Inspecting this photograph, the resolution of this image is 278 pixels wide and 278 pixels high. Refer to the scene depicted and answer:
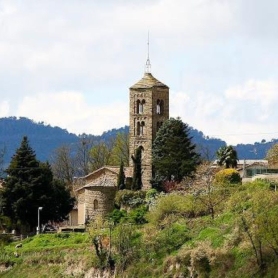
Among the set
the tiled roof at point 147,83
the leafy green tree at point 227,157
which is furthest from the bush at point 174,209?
the tiled roof at point 147,83

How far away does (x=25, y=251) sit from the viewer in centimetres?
6028

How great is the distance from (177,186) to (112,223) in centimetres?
1096

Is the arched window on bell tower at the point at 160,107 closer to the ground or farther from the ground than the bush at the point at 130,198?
farther from the ground

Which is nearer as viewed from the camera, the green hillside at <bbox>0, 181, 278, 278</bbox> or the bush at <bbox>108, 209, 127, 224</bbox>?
the green hillside at <bbox>0, 181, 278, 278</bbox>

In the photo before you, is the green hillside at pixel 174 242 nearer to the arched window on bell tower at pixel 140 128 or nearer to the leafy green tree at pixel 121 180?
the leafy green tree at pixel 121 180

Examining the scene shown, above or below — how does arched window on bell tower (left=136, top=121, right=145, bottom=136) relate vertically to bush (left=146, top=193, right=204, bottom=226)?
above

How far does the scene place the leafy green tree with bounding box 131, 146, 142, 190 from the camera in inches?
2811

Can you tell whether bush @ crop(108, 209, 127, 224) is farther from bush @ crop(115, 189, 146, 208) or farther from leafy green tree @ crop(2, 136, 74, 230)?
leafy green tree @ crop(2, 136, 74, 230)

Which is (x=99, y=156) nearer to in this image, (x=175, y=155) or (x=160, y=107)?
(x=160, y=107)

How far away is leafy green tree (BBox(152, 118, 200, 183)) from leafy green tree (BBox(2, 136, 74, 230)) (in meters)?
7.74

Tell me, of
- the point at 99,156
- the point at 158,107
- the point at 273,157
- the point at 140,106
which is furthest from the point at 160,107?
the point at 99,156

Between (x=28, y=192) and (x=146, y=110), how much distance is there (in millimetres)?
12387

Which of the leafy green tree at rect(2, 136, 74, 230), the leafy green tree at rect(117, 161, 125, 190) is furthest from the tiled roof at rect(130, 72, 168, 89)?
the leafy green tree at rect(2, 136, 74, 230)

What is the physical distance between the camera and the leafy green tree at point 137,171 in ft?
234
